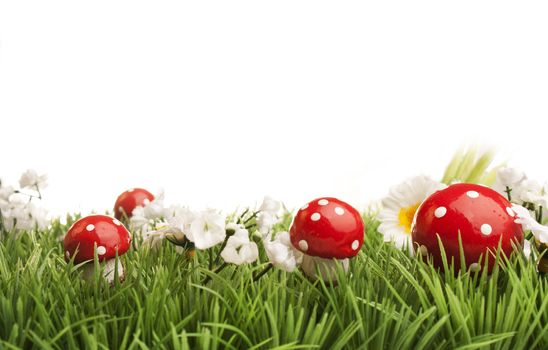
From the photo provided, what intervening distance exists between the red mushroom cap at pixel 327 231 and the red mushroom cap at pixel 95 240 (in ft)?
0.96

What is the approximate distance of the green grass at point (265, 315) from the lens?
2.33ft

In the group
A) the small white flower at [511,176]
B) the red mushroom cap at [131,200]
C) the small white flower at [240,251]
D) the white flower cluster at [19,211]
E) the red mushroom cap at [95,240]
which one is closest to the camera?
the small white flower at [240,251]

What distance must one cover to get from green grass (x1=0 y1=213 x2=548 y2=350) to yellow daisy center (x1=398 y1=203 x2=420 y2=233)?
28 centimetres

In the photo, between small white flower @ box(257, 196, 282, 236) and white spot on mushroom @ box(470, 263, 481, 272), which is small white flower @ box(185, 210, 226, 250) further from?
white spot on mushroom @ box(470, 263, 481, 272)

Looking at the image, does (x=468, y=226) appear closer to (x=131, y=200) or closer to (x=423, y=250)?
(x=423, y=250)

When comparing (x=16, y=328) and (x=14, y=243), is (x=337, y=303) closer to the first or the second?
(x=16, y=328)

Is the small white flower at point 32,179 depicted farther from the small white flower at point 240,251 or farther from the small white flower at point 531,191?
the small white flower at point 531,191

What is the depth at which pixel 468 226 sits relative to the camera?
922 millimetres

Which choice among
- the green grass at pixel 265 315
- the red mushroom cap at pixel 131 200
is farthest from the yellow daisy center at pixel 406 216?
the red mushroom cap at pixel 131 200

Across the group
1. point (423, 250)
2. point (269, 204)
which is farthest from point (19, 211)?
point (423, 250)

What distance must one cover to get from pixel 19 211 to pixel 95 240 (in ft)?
1.56

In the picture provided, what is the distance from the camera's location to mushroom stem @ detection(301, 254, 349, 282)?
90cm

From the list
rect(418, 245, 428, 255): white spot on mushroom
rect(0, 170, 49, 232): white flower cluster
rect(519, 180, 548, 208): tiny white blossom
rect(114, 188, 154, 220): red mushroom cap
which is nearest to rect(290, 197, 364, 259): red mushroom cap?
rect(418, 245, 428, 255): white spot on mushroom

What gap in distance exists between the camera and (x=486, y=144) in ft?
7.63
